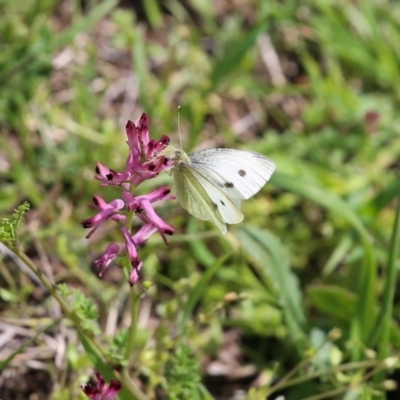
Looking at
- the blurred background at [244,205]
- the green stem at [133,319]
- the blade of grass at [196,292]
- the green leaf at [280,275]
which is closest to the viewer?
the green stem at [133,319]

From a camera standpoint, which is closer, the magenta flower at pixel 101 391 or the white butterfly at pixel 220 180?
the magenta flower at pixel 101 391

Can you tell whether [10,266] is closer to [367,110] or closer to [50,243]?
[50,243]

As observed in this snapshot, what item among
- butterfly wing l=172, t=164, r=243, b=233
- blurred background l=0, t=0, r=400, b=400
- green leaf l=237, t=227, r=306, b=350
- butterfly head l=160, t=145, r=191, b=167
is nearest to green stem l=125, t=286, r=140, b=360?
blurred background l=0, t=0, r=400, b=400

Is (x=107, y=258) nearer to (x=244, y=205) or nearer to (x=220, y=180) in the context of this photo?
(x=220, y=180)

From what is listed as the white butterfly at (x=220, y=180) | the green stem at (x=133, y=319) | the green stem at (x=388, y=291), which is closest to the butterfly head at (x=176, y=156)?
the white butterfly at (x=220, y=180)

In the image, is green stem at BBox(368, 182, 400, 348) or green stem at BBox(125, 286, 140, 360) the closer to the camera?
green stem at BBox(125, 286, 140, 360)

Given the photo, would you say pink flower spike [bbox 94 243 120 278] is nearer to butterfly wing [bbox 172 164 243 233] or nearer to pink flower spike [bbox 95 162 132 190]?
pink flower spike [bbox 95 162 132 190]

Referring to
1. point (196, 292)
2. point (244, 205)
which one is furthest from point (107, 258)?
point (244, 205)

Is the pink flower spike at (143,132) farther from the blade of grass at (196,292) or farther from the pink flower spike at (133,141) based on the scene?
the blade of grass at (196,292)
